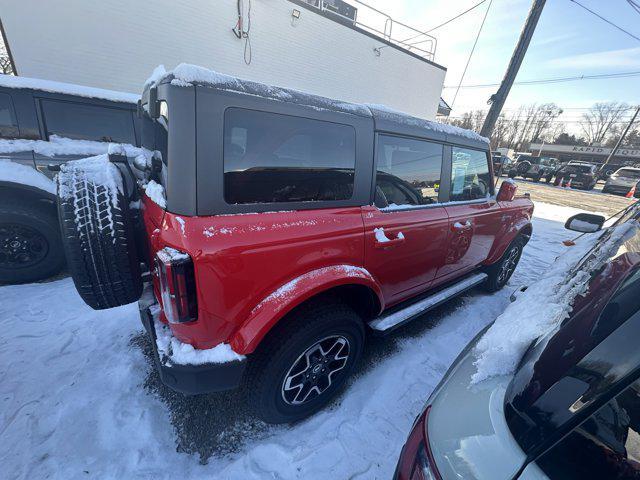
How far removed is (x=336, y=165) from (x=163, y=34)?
8.64 metres

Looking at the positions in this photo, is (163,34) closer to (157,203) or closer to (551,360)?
(157,203)

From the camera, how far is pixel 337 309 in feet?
6.15

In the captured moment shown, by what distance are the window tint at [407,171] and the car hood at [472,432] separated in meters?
1.27

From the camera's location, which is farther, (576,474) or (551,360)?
(551,360)

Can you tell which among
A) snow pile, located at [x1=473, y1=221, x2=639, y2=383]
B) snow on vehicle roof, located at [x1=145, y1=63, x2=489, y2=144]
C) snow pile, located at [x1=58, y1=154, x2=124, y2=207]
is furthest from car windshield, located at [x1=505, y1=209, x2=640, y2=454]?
snow pile, located at [x1=58, y1=154, x2=124, y2=207]

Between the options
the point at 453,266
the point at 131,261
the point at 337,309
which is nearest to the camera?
the point at 131,261

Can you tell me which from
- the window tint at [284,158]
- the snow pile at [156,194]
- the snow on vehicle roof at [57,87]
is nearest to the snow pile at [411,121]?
the window tint at [284,158]

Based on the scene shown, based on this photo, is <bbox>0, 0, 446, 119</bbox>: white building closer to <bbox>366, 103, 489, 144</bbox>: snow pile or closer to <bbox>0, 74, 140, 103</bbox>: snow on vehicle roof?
<bbox>0, 74, 140, 103</bbox>: snow on vehicle roof

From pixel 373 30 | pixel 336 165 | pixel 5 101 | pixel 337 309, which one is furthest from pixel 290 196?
pixel 373 30

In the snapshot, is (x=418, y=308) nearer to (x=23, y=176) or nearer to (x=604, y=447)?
(x=604, y=447)

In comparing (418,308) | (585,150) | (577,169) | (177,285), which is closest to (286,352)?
(177,285)

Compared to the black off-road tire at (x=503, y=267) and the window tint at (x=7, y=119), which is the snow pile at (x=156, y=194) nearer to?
the window tint at (x=7, y=119)

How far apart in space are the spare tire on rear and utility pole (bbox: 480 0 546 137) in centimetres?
787

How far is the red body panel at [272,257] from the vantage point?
1.31m
